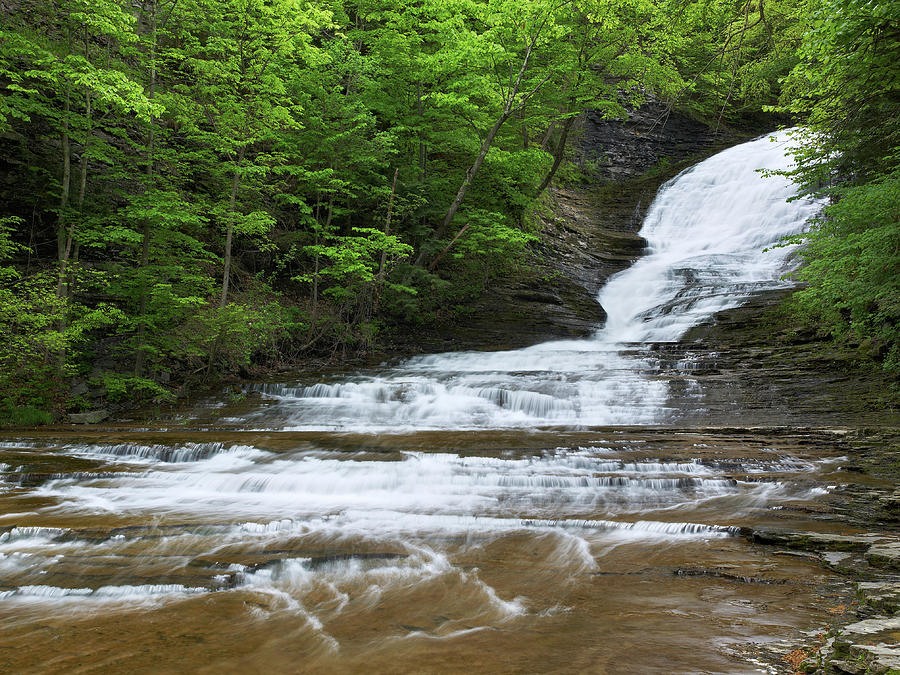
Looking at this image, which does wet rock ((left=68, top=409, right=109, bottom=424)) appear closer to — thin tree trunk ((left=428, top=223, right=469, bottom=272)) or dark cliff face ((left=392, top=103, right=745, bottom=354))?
dark cliff face ((left=392, top=103, right=745, bottom=354))

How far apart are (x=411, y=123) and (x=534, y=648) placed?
14705 mm

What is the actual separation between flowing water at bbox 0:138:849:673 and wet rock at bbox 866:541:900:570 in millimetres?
352

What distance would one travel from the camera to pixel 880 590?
2979 millimetres

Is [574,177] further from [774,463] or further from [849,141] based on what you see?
[774,463]

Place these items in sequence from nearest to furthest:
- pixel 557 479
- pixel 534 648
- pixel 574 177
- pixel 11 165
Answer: pixel 534 648 < pixel 557 479 < pixel 11 165 < pixel 574 177

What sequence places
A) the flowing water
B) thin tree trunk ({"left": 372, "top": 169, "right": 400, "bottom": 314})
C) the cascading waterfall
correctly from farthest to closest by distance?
1. thin tree trunk ({"left": 372, "top": 169, "right": 400, "bottom": 314})
2. the cascading waterfall
3. the flowing water

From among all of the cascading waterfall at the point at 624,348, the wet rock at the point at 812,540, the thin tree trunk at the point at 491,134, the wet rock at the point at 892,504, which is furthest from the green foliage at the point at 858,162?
the thin tree trunk at the point at 491,134

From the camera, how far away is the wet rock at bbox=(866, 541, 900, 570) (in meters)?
3.33

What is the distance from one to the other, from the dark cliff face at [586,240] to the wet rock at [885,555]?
755 centimetres

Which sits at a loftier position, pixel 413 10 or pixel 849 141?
pixel 413 10

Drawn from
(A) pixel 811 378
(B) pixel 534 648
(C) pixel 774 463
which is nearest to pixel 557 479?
(C) pixel 774 463

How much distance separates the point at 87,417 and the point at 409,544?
745 centimetres

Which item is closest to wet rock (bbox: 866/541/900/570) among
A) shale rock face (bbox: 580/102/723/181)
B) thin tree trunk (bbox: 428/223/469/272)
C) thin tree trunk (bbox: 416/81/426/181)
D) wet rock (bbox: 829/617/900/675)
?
wet rock (bbox: 829/617/900/675)

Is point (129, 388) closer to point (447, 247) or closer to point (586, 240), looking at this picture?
point (447, 247)
